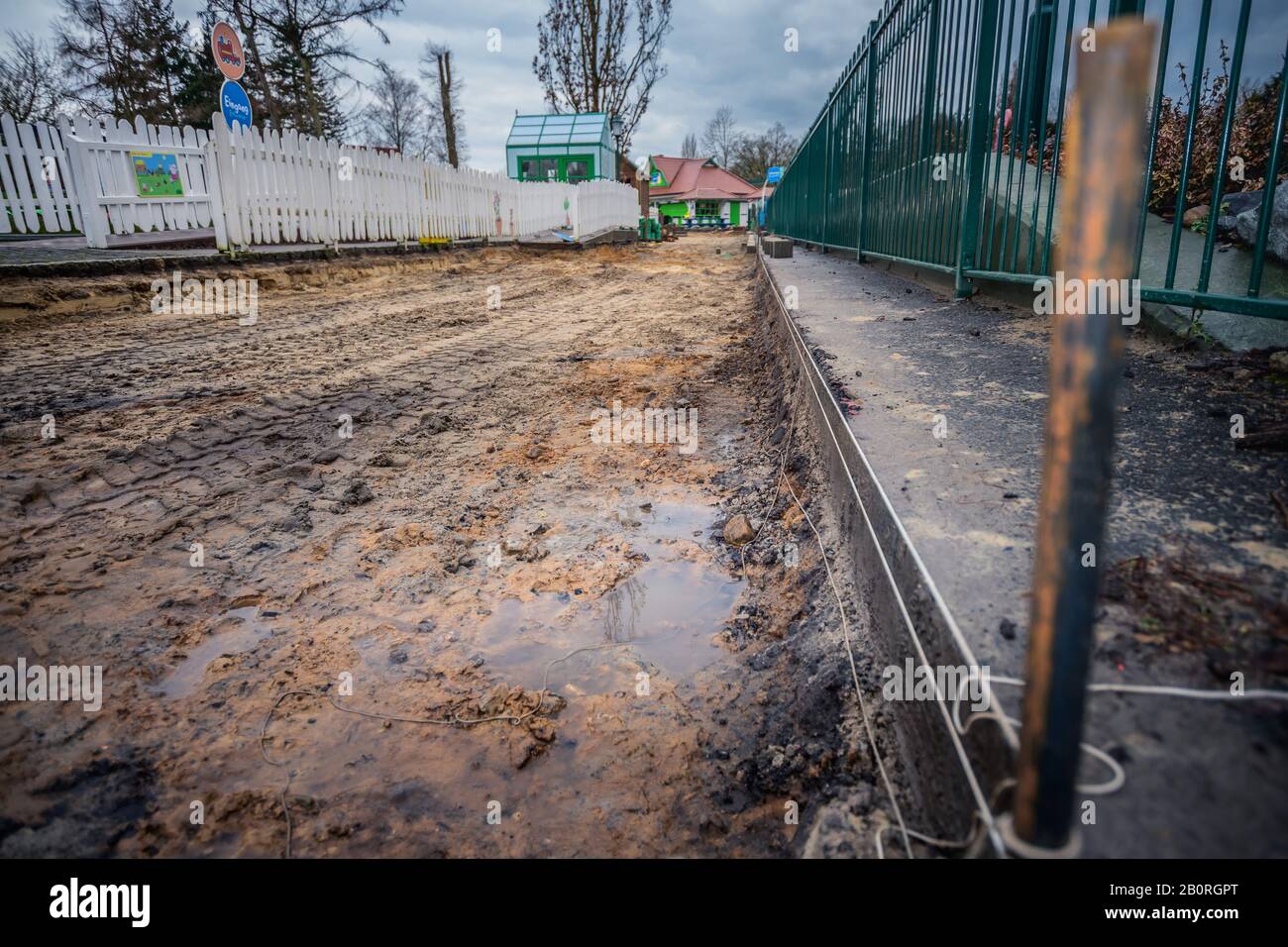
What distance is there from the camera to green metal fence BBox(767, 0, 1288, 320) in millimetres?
2400

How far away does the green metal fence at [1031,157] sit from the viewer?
2400 millimetres

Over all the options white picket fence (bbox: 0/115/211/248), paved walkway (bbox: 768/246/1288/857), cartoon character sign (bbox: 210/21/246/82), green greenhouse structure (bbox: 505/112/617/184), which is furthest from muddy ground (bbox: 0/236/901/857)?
green greenhouse structure (bbox: 505/112/617/184)

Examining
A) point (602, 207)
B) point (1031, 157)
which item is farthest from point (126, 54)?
point (1031, 157)

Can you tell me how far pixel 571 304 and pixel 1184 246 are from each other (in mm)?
6270

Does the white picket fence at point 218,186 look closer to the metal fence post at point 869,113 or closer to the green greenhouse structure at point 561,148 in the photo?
the metal fence post at point 869,113

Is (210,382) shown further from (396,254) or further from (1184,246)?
(396,254)

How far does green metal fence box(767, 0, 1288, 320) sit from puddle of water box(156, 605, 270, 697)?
3423mm

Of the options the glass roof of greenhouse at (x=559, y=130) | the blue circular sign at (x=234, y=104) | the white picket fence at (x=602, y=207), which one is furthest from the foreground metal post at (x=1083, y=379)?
the glass roof of greenhouse at (x=559, y=130)

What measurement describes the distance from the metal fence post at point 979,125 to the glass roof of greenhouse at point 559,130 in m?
28.5

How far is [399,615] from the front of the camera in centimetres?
238

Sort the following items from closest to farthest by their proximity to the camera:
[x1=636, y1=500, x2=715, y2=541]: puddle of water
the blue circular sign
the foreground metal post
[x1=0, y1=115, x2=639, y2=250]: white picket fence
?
the foreground metal post → [x1=636, y1=500, x2=715, y2=541]: puddle of water → [x1=0, y1=115, x2=639, y2=250]: white picket fence → the blue circular sign

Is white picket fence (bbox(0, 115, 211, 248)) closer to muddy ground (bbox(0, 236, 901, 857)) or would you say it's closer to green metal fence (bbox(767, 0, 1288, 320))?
muddy ground (bbox(0, 236, 901, 857))
